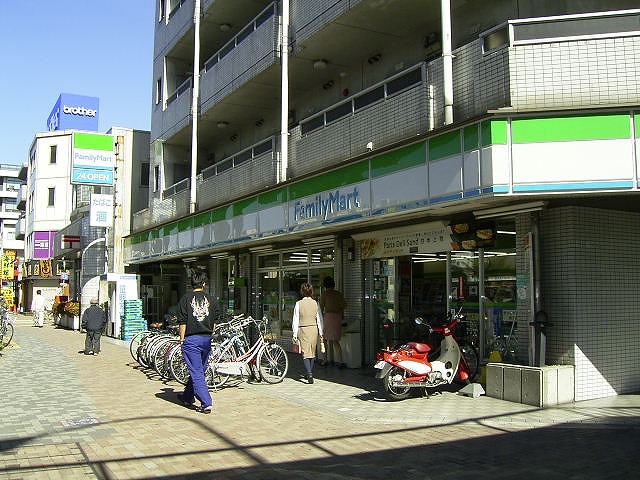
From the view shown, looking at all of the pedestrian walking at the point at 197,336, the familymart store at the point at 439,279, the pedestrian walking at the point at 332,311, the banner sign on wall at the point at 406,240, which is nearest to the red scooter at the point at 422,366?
the familymart store at the point at 439,279

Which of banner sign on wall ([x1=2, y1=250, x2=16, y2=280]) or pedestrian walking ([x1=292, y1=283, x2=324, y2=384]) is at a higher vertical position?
banner sign on wall ([x1=2, y1=250, x2=16, y2=280])

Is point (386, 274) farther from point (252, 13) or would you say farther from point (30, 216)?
point (30, 216)

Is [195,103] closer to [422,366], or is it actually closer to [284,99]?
[284,99]

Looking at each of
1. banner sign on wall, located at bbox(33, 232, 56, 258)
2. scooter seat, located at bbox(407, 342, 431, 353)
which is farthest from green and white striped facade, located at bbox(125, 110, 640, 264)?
banner sign on wall, located at bbox(33, 232, 56, 258)

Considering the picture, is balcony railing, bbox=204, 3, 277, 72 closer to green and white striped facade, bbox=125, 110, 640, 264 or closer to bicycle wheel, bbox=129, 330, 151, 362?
green and white striped facade, bbox=125, 110, 640, 264

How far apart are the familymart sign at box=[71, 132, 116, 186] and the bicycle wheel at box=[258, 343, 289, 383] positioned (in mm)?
16471

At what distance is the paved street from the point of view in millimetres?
5898

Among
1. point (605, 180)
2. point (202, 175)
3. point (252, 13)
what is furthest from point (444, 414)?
point (252, 13)

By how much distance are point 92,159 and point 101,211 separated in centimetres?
219

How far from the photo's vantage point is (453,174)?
8.37m

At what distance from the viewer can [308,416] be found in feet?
27.3

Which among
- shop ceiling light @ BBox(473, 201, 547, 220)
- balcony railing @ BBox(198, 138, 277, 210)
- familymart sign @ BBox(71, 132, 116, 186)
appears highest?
familymart sign @ BBox(71, 132, 116, 186)

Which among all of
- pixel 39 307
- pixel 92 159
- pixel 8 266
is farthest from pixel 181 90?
pixel 8 266

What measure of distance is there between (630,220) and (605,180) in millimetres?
2522
